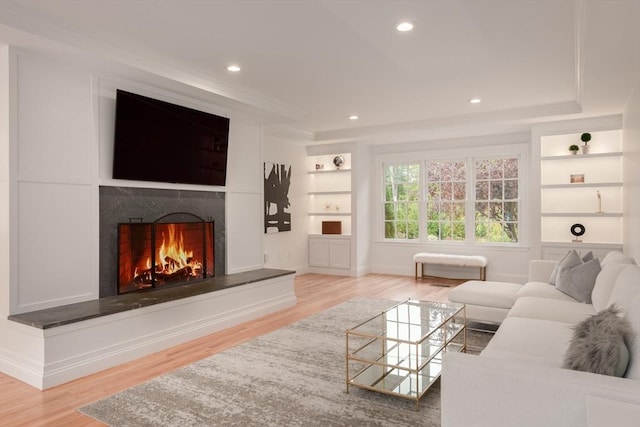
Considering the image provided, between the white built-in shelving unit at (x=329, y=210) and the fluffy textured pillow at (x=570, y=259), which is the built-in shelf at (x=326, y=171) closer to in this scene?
the white built-in shelving unit at (x=329, y=210)

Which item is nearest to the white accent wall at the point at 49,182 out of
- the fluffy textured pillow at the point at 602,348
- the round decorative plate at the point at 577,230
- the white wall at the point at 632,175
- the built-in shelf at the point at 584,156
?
the fluffy textured pillow at the point at 602,348

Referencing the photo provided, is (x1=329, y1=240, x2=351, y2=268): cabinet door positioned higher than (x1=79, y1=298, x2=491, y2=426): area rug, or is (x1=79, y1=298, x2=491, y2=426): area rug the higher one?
(x1=329, y1=240, x2=351, y2=268): cabinet door

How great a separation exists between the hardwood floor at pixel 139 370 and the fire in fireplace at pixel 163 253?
81cm

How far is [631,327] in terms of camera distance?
1.74 m

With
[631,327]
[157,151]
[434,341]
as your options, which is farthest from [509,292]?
[157,151]

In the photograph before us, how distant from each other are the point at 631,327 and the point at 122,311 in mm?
3339

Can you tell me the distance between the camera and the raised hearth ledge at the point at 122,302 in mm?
2979

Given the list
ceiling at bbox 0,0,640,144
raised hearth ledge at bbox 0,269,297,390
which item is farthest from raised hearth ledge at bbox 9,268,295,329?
ceiling at bbox 0,0,640,144

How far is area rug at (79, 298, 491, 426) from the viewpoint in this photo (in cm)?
237

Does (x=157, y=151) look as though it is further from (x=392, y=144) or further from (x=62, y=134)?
(x=392, y=144)

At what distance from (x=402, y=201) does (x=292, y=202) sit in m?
2.07

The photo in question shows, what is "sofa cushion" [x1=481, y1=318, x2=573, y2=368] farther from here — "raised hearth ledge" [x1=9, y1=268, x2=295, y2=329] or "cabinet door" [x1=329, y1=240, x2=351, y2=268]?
"cabinet door" [x1=329, y1=240, x2=351, y2=268]

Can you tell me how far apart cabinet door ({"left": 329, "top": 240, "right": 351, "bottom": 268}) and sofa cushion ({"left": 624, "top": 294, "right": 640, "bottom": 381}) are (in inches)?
228

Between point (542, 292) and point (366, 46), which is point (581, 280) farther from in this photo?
point (366, 46)
